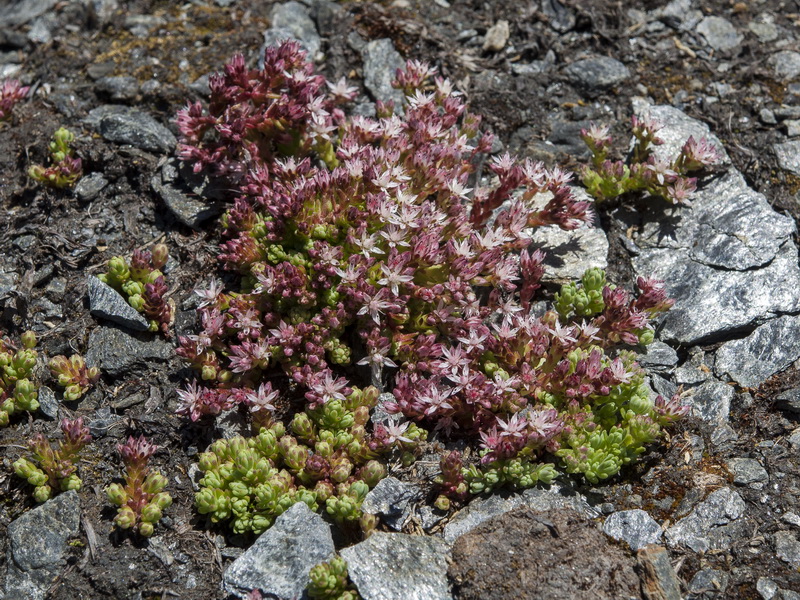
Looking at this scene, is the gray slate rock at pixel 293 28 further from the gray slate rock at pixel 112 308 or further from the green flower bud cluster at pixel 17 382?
the green flower bud cluster at pixel 17 382

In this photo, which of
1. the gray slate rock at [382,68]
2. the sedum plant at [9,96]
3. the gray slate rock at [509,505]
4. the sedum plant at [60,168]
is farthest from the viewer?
the gray slate rock at [382,68]

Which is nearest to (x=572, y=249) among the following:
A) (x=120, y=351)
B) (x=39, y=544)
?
(x=120, y=351)

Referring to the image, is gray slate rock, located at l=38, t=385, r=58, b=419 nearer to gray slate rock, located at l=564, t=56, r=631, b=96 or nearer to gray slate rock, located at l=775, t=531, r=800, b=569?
gray slate rock, located at l=775, t=531, r=800, b=569

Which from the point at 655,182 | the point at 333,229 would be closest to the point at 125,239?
the point at 333,229

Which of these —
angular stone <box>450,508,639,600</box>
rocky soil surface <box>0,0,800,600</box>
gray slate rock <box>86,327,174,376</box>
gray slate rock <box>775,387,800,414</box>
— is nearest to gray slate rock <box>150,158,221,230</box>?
rocky soil surface <box>0,0,800,600</box>

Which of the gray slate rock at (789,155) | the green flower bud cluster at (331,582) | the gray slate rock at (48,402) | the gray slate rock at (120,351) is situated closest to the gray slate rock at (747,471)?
the green flower bud cluster at (331,582)
